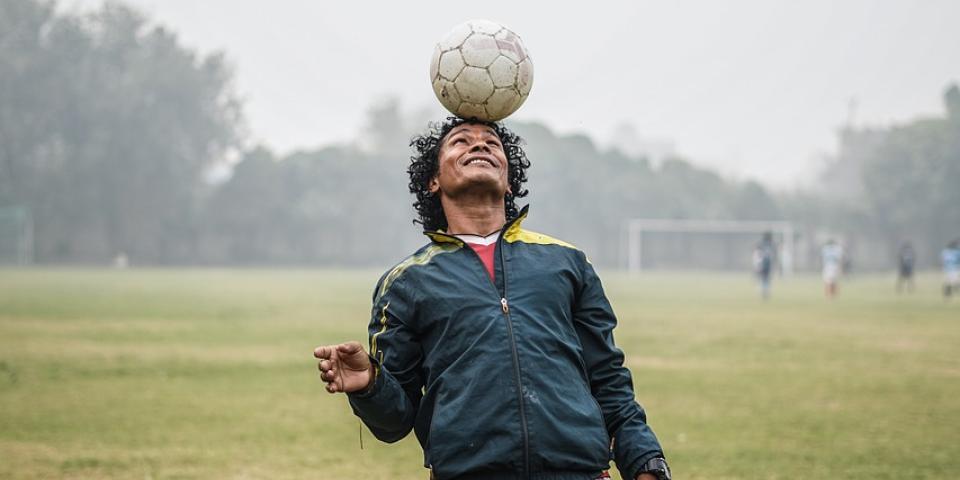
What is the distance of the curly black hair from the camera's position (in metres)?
3.70

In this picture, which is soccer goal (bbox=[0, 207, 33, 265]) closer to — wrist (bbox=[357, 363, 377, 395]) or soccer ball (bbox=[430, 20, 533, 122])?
soccer ball (bbox=[430, 20, 533, 122])

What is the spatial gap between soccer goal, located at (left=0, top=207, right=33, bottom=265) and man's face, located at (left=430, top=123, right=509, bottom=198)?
57579 mm

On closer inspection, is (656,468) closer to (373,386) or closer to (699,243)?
(373,386)

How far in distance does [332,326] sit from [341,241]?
51042mm

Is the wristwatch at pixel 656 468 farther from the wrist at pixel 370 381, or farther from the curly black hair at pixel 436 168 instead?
the curly black hair at pixel 436 168

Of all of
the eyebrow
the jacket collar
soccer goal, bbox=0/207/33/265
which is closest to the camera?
the jacket collar

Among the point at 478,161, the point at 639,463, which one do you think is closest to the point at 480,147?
the point at 478,161

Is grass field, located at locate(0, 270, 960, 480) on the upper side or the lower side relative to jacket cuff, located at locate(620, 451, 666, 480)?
lower

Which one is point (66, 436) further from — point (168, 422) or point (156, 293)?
point (156, 293)

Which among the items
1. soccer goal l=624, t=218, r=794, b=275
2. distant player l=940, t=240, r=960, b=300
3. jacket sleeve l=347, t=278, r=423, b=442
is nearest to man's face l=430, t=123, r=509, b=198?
jacket sleeve l=347, t=278, r=423, b=442

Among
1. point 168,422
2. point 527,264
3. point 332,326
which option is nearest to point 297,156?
point 332,326

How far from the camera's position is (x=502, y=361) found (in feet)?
10.4

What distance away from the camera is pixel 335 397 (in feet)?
35.0

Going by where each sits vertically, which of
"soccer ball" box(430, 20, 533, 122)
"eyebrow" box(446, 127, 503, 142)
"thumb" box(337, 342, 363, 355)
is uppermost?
"soccer ball" box(430, 20, 533, 122)
